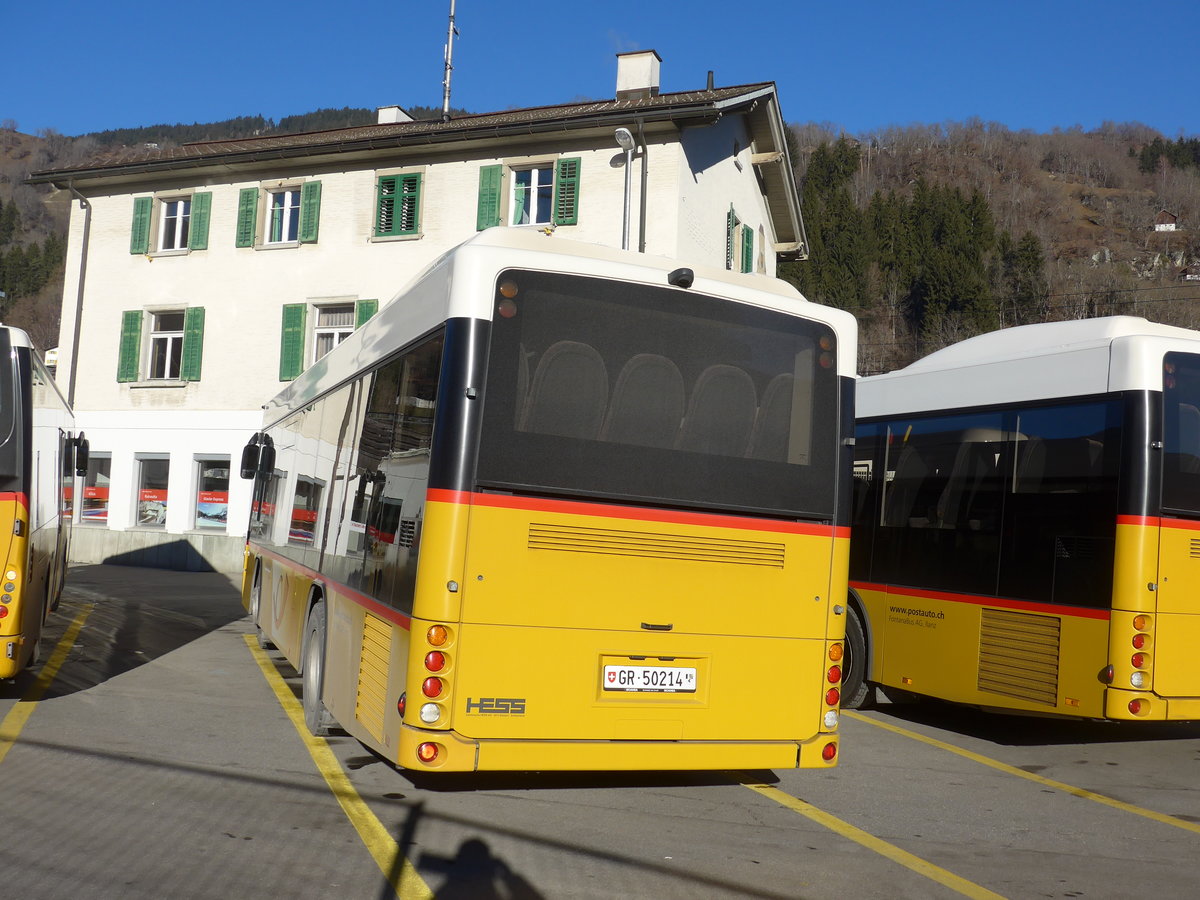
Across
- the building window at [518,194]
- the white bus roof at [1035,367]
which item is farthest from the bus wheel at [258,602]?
the building window at [518,194]

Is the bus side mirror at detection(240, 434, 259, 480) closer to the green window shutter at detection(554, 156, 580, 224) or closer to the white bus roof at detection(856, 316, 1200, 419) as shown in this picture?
the white bus roof at detection(856, 316, 1200, 419)

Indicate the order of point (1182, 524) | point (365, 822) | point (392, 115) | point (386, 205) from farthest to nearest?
point (392, 115) < point (386, 205) < point (1182, 524) < point (365, 822)

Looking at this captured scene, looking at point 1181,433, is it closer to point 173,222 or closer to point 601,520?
point 601,520

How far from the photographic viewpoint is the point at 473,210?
974 inches

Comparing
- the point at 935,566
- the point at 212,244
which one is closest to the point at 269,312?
the point at 212,244

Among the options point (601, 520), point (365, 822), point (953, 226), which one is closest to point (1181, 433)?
point (601, 520)

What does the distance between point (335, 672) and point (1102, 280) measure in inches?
3154

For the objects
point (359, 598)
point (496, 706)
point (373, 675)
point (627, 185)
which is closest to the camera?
point (496, 706)

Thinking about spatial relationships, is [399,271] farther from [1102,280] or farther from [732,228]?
[1102,280]

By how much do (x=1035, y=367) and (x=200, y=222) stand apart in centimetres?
2309

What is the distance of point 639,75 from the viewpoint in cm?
2641

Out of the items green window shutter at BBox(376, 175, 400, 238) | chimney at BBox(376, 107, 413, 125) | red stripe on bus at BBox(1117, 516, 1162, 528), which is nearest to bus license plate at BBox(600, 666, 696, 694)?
red stripe on bus at BBox(1117, 516, 1162, 528)

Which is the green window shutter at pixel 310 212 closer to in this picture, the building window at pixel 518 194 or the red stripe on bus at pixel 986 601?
Result: the building window at pixel 518 194

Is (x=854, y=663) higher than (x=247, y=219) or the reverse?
the reverse
